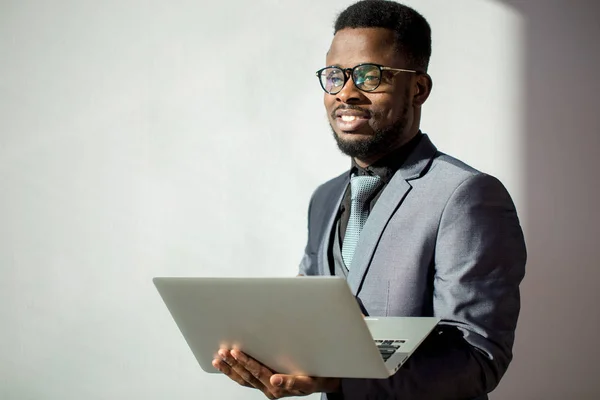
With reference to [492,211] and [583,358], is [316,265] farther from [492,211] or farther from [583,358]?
[583,358]

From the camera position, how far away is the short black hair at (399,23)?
1.66 metres

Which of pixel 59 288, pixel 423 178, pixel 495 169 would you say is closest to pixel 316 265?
pixel 423 178

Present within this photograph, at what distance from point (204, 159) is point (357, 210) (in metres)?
1.26

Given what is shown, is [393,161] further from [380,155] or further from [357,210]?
[357,210]

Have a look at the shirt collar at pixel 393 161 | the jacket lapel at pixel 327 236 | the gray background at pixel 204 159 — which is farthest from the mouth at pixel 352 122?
the gray background at pixel 204 159

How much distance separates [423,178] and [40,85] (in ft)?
6.25

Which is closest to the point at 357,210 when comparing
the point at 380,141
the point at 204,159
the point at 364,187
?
the point at 364,187

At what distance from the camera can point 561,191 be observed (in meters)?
2.66

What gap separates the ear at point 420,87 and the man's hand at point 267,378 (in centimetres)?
69

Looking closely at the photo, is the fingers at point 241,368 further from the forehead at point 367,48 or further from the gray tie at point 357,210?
the forehead at point 367,48

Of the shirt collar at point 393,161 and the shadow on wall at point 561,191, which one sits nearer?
the shirt collar at point 393,161

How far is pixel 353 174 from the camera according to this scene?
5.96ft

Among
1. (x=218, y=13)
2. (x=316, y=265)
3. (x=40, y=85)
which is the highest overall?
(x=218, y=13)

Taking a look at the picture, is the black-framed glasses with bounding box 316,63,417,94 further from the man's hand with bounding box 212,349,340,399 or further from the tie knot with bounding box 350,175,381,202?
the man's hand with bounding box 212,349,340,399
